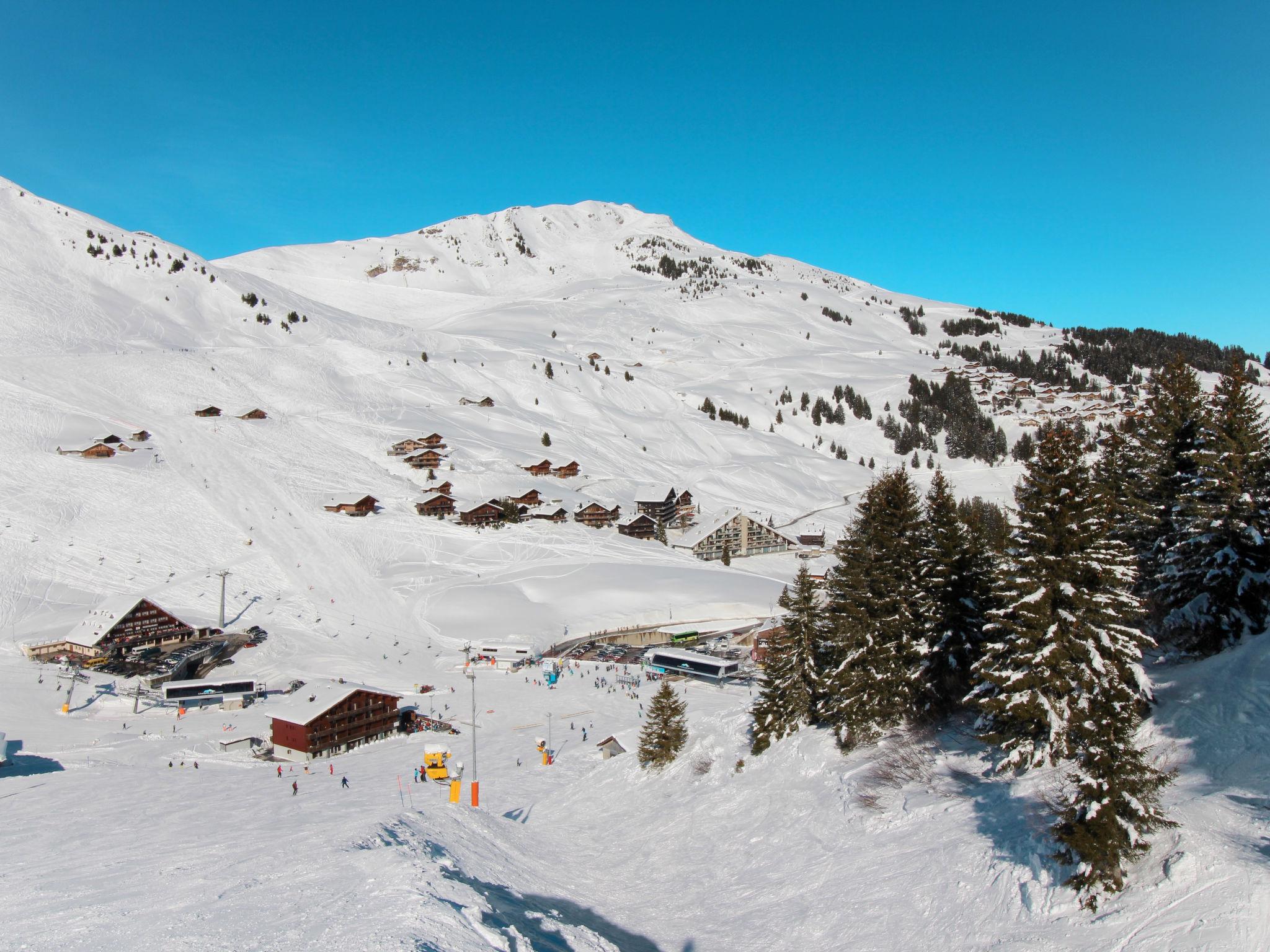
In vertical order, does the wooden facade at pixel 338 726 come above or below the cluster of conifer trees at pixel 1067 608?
below

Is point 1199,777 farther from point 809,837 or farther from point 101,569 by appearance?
point 101,569

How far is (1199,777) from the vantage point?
16859 millimetres

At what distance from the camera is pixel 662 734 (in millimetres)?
32062

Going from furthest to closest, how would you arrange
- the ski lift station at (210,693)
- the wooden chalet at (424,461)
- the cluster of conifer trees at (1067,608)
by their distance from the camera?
the wooden chalet at (424,461) < the ski lift station at (210,693) < the cluster of conifer trees at (1067,608)

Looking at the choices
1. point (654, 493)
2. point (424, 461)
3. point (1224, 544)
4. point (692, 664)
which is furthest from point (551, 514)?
point (1224, 544)

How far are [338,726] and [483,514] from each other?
133 ft

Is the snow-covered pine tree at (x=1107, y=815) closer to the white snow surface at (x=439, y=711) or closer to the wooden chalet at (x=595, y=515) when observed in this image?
the white snow surface at (x=439, y=711)

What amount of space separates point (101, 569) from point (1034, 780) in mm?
62483

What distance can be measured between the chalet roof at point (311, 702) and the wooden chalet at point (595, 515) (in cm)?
4442

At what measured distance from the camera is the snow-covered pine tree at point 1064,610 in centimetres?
1723

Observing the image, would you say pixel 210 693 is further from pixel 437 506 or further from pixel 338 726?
pixel 437 506

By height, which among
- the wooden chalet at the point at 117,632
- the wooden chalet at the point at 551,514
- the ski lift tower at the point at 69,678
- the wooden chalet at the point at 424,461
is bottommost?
the ski lift tower at the point at 69,678

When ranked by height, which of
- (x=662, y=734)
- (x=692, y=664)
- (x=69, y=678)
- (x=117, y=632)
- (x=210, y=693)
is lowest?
(x=210, y=693)

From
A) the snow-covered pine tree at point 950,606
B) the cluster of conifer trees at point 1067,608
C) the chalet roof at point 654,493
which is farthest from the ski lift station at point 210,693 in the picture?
the chalet roof at point 654,493
